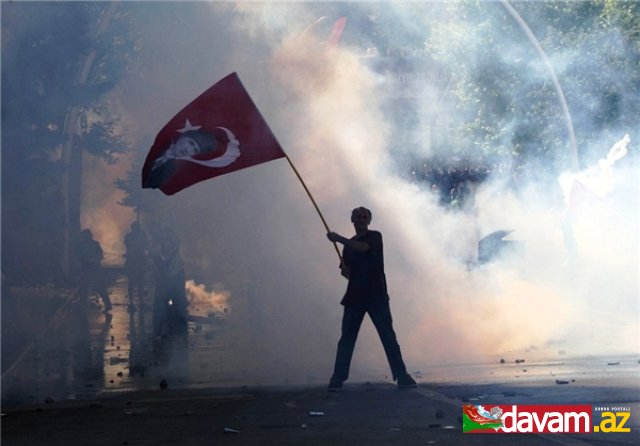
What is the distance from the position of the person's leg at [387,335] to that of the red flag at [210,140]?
1.53 m

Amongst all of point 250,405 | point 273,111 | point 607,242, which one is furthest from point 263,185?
point 250,405

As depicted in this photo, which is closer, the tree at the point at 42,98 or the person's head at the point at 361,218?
the person's head at the point at 361,218

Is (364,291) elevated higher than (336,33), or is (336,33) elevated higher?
(336,33)

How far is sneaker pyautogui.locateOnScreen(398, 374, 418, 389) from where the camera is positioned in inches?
486

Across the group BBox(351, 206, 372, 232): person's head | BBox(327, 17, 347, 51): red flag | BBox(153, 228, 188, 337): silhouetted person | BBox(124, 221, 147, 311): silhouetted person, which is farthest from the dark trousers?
BBox(327, 17, 347, 51): red flag

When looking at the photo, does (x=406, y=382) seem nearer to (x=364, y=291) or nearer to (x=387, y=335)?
(x=387, y=335)

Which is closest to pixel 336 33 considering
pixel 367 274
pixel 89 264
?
pixel 89 264

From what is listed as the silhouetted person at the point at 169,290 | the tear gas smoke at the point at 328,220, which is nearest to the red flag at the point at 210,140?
the tear gas smoke at the point at 328,220

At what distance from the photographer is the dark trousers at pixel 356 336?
12453 mm

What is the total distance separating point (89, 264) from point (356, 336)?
11866 millimetres

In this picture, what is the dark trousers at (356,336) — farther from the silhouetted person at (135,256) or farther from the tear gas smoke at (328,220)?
the silhouetted person at (135,256)

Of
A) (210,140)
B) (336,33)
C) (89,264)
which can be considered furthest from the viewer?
(336,33)

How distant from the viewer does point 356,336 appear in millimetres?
12672

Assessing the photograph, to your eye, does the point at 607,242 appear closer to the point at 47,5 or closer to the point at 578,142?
the point at 578,142
